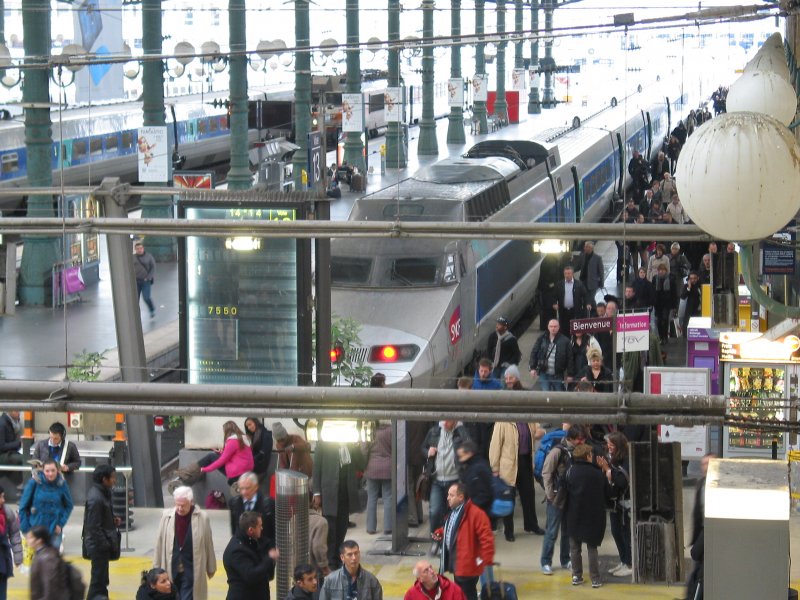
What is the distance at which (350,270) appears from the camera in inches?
774

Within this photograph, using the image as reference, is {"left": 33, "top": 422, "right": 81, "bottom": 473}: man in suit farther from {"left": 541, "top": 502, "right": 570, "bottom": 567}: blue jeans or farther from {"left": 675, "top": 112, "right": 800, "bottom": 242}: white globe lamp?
{"left": 675, "top": 112, "right": 800, "bottom": 242}: white globe lamp

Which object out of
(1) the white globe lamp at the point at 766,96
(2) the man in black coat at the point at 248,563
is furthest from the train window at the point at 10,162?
(1) the white globe lamp at the point at 766,96

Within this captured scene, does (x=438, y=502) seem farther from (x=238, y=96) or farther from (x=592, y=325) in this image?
(x=238, y=96)

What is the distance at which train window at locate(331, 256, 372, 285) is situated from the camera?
64.2 feet

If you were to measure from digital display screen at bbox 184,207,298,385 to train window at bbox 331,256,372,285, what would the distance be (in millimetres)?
3732

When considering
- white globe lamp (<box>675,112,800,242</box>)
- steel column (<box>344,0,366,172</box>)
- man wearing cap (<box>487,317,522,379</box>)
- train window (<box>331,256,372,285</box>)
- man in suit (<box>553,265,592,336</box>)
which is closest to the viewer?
white globe lamp (<box>675,112,800,242</box>)

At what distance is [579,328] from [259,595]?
7110 millimetres

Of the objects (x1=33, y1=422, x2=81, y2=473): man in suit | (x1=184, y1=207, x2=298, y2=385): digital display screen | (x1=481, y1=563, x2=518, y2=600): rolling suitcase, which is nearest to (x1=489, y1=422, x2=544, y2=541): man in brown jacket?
(x1=184, y1=207, x2=298, y2=385): digital display screen

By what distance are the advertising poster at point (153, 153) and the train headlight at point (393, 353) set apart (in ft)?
30.1

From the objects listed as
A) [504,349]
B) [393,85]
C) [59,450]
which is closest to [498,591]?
[59,450]

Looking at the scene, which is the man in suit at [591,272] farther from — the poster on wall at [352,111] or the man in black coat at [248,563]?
the poster on wall at [352,111]

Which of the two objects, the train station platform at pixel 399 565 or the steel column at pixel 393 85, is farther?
the steel column at pixel 393 85

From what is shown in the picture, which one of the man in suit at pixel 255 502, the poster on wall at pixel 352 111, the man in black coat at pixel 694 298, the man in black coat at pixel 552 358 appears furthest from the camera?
the poster on wall at pixel 352 111

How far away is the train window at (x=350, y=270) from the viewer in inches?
771
